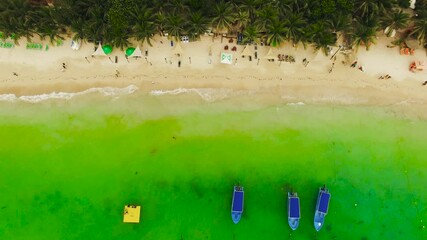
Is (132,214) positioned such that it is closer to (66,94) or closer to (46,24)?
(66,94)

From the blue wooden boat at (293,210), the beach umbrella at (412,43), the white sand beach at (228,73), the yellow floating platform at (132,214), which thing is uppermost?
the beach umbrella at (412,43)

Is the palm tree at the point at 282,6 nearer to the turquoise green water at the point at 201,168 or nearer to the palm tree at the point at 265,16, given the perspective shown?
the palm tree at the point at 265,16

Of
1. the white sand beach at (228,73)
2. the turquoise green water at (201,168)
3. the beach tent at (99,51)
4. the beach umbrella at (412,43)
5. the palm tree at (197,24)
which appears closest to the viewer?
the palm tree at (197,24)

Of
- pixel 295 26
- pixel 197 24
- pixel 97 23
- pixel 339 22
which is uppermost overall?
pixel 339 22

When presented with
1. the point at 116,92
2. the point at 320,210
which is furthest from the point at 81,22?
the point at 320,210

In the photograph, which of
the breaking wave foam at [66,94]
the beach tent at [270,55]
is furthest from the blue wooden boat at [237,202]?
the breaking wave foam at [66,94]

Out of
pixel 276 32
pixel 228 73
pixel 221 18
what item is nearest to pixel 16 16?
pixel 221 18
